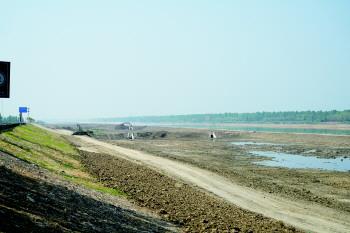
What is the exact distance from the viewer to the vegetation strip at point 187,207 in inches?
781

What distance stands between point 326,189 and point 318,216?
448 inches

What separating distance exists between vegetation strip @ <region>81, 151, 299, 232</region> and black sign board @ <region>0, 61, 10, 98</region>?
8863 mm

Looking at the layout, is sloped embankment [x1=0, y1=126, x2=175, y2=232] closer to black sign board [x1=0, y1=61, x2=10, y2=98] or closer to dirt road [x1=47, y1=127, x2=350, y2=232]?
black sign board [x1=0, y1=61, x2=10, y2=98]

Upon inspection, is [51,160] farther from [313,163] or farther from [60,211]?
[313,163]

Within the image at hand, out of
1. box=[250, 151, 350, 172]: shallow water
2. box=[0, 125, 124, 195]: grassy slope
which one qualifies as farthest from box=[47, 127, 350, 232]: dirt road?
box=[250, 151, 350, 172]: shallow water

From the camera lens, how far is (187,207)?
23172mm

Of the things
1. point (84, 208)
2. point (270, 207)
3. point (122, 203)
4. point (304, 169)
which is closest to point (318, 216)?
point (270, 207)

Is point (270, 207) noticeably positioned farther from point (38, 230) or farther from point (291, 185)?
point (38, 230)

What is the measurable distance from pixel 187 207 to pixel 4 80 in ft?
36.0

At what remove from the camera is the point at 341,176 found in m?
43.1

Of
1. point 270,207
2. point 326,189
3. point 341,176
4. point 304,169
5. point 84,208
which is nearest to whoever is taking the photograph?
point 84,208

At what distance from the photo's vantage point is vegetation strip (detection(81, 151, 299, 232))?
65.1 feet

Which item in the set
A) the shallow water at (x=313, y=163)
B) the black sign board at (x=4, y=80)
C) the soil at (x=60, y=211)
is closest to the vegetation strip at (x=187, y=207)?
the soil at (x=60, y=211)

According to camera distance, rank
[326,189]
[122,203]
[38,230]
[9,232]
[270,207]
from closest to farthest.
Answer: [9,232]
[38,230]
[122,203]
[270,207]
[326,189]
